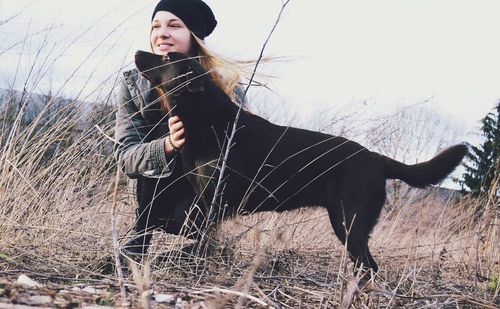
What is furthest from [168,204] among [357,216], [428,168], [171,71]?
[428,168]

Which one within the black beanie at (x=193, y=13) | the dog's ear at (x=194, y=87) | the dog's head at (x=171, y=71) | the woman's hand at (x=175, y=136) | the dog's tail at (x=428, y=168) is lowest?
the dog's tail at (x=428, y=168)

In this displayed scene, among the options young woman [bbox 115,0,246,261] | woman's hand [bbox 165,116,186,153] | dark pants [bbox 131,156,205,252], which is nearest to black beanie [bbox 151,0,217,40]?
young woman [bbox 115,0,246,261]

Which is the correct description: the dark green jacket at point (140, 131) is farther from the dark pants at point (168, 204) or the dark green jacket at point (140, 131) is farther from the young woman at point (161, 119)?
the dark pants at point (168, 204)

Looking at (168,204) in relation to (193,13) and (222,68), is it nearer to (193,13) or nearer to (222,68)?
(222,68)

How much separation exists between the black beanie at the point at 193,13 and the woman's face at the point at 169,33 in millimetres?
38

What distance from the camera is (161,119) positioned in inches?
127

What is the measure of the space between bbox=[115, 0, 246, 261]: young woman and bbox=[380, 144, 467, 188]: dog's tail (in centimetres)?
104

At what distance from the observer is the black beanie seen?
10.9ft

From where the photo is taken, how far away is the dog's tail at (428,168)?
307 centimetres

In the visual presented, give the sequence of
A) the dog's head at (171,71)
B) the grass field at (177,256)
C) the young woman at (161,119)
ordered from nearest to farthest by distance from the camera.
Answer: the grass field at (177,256)
the dog's head at (171,71)
the young woman at (161,119)

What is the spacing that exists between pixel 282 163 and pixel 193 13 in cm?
110

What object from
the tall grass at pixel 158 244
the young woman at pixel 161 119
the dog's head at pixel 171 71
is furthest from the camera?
the young woman at pixel 161 119

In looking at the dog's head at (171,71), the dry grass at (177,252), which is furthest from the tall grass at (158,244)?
the dog's head at (171,71)

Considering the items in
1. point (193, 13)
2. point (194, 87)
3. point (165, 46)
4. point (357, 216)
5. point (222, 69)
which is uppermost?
point (193, 13)
